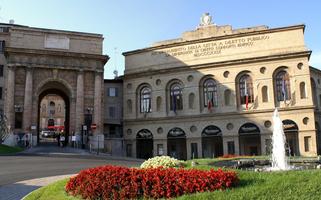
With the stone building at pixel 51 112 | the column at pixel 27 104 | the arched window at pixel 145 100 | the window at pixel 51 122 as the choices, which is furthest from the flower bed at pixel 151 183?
the window at pixel 51 122

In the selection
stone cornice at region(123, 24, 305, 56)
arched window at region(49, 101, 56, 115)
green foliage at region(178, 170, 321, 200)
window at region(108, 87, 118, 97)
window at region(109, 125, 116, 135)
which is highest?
stone cornice at region(123, 24, 305, 56)

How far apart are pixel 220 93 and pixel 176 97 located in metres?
6.83

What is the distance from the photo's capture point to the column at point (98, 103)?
50.7 metres

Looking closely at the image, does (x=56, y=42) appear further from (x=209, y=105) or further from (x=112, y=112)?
(x=209, y=105)

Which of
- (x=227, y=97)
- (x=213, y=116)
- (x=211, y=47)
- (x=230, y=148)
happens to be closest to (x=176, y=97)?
(x=213, y=116)

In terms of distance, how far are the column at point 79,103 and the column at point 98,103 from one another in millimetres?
1895

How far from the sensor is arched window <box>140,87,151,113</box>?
53.8m

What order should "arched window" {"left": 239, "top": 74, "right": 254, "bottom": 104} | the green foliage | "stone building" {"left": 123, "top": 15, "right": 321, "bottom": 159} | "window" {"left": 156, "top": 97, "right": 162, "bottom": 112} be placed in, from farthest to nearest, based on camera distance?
"window" {"left": 156, "top": 97, "right": 162, "bottom": 112} → "arched window" {"left": 239, "top": 74, "right": 254, "bottom": 104} → "stone building" {"left": 123, "top": 15, "right": 321, "bottom": 159} → the green foliage

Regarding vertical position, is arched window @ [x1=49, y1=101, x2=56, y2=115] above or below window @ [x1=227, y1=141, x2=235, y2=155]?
above

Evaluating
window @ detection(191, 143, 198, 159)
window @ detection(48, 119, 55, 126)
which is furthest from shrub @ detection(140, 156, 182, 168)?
window @ detection(48, 119, 55, 126)

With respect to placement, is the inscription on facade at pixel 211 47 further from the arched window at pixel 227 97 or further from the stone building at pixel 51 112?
the stone building at pixel 51 112

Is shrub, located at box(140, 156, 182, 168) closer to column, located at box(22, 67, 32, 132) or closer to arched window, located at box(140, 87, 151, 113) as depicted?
column, located at box(22, 67, 32, 132)

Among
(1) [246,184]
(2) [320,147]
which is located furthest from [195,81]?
(1) [246,184]

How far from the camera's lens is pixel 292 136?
44781mm
